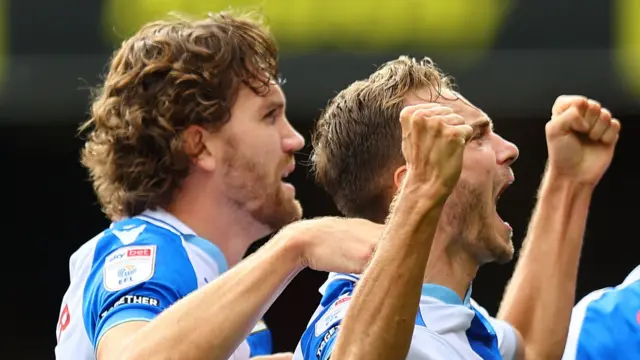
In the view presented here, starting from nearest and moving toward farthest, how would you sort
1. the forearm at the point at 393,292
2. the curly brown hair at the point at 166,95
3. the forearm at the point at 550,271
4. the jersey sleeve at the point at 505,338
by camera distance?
the forearm at the point at 393,292 → the jersey sleeve at the point at 505,338 → the forearm at the point at 550,271 → the curly brown hair at the point at 166,95

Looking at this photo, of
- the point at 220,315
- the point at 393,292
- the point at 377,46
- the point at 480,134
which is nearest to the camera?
the point at 393,292

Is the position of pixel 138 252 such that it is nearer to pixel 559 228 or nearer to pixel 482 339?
pixel 482 339

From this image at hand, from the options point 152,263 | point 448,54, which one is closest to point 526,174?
point 448,54

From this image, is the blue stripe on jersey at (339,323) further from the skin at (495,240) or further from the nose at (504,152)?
the nose at (504,152)

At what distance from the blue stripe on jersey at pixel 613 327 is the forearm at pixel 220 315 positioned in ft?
3.05

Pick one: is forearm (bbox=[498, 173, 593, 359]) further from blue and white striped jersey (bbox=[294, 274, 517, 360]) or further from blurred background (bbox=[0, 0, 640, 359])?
blurred background (bbox=[0, 0, 640, 359])

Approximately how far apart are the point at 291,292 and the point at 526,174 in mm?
1382

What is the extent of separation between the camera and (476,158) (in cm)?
274

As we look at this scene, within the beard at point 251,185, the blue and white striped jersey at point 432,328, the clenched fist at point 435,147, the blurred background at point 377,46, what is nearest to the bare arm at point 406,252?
the clenched fist at point 435,147

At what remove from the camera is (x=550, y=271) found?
3092 mm

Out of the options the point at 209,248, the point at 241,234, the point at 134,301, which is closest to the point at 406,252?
the point at 134,301

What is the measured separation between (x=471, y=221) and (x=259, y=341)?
34.2 inches

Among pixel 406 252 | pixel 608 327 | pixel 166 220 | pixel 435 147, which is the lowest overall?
pixel 608 327

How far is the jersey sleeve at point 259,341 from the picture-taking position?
330 centimetres
